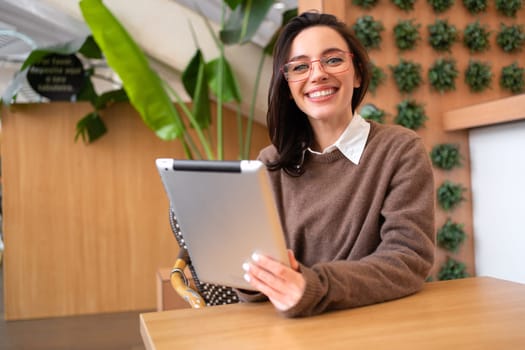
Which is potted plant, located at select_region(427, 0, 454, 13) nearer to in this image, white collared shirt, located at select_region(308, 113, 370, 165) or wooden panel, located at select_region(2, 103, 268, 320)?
white collared shirt, located at select_region(308, 113, 370, 165)

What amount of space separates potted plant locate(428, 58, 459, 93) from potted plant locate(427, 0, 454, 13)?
0.24m

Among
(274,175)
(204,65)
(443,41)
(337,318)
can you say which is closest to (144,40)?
(204,65)

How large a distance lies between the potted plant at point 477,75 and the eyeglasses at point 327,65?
5.48ft

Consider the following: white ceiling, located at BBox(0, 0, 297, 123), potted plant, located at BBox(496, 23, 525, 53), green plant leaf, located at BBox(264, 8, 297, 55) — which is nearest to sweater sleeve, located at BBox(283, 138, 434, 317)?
potted plant, located at BBox(496, 23, 525, 53)

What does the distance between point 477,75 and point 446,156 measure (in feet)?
1.47

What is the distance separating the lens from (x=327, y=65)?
126 cm

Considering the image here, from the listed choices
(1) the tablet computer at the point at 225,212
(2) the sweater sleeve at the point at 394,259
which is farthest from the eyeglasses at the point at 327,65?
(1) the tablet computer at the point at 225,212

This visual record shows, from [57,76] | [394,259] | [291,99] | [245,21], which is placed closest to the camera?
[394,259]

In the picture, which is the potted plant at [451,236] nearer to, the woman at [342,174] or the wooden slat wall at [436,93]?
the wooden slat wall at [436,93]

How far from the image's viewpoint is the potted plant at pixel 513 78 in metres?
2.74

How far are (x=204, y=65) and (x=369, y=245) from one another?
2.53m

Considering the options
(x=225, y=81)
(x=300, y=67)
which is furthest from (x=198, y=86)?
(x=300, y=67)

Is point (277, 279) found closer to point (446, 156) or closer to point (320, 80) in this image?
point (320, 80)

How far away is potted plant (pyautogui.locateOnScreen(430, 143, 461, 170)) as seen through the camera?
262 cm
